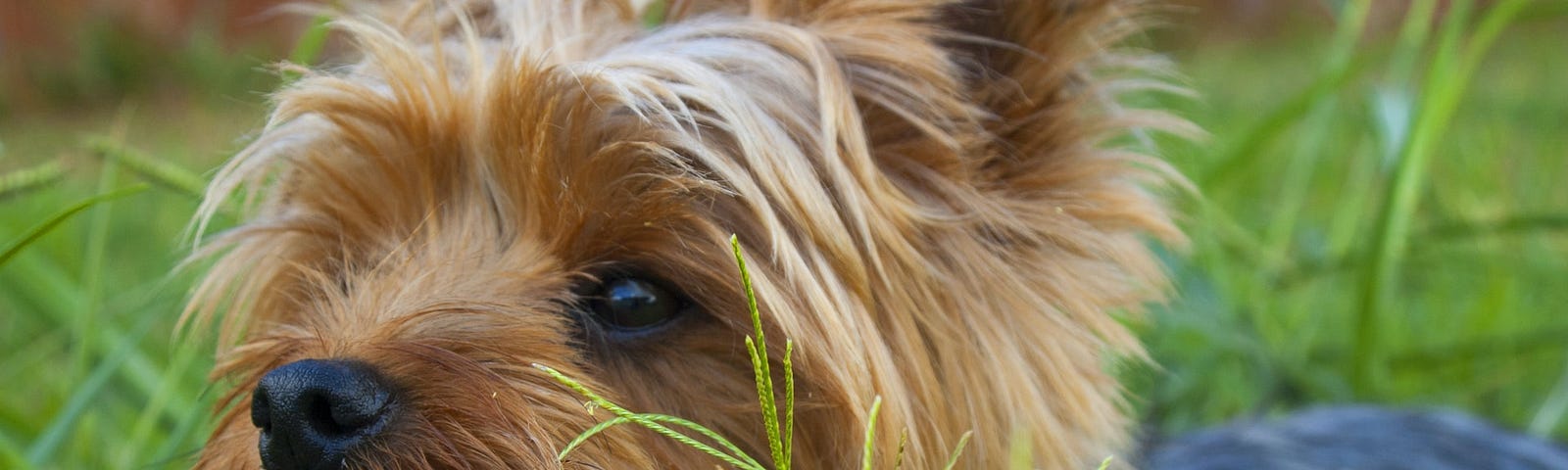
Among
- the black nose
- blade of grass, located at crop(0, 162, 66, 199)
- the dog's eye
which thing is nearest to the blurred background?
blade of grass, located at crop(0, 162, 66, 199)

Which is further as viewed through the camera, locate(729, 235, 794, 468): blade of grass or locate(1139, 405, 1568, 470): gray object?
locate(1139, 405, 1568, 470): gray object

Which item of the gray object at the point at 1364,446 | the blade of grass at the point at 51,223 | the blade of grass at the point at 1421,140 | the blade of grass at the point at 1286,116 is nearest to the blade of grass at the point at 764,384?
the blade of grass at the point at 51,223

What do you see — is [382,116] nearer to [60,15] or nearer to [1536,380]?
[1536,380]

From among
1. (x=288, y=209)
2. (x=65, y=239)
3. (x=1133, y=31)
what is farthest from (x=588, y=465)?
(x=65, y=239)

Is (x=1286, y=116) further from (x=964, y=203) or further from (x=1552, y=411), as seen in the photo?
(x=964, y=203)

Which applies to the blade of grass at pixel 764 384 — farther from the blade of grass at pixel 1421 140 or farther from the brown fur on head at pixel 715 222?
the blade of grass at pixel 1421 140

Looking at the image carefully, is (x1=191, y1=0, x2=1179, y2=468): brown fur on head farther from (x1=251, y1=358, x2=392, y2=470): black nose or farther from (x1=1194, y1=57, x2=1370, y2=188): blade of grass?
(x1=1194, y1=57, x2=1370, y2=188): blade of grass
